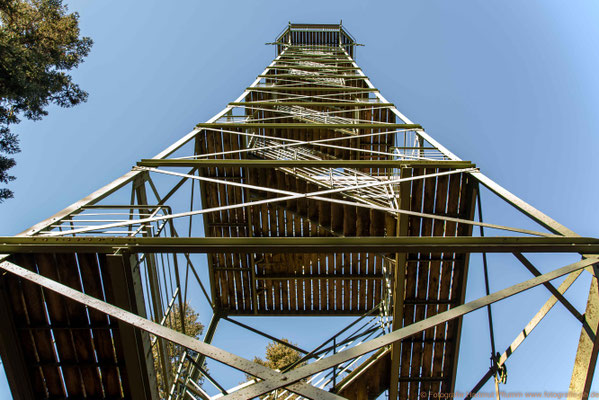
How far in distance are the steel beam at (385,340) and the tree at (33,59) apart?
11.3 metres

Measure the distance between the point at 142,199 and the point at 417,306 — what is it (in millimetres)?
5286

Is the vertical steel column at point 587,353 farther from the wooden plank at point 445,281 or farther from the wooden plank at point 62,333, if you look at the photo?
Answer: the wooden plank at point 62,333

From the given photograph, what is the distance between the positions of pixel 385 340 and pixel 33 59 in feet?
42.1

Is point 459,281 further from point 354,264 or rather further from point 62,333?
point 62,333

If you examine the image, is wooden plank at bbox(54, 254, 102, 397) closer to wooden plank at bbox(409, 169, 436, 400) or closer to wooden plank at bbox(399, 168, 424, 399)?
wooden plank at bbox(399, 168, 424, 399)

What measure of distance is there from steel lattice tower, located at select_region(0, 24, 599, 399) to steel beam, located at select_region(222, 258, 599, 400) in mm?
14

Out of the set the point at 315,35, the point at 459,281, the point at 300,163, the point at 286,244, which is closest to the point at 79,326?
the point at 286,244

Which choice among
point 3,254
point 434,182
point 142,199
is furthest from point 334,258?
point 3,254

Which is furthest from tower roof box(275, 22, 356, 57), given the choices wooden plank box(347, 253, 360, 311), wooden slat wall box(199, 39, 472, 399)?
wooden plank box(347, 253, 360, 311)

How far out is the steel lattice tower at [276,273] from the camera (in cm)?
350

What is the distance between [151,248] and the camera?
3.60 meters

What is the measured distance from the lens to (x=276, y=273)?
9.93m

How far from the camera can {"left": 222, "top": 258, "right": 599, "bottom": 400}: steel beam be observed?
2.63 metres

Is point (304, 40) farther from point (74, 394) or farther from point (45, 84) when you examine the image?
point (74, 394)
